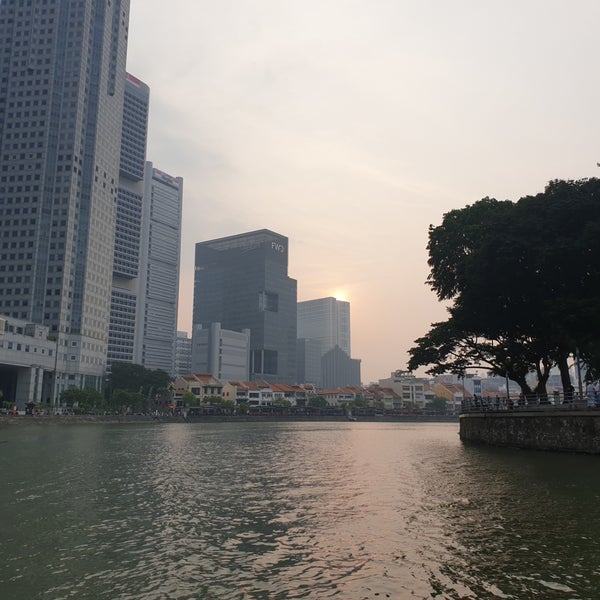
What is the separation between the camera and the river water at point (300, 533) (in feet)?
40.5

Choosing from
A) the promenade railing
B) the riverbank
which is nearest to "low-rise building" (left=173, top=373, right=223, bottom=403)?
the riverbank

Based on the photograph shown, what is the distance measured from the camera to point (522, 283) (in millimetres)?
47562

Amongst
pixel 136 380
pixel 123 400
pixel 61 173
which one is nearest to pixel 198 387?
pixel 136 380

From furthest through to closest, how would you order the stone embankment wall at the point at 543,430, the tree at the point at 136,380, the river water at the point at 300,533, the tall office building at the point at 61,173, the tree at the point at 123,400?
the tree at the point at 136,380, the tall office building at the point at 61,173, the tree at the point at 123,400, the stone embankment wall at the point at 543,430, the river water at the point at 300,533

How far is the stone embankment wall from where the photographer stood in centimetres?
3912

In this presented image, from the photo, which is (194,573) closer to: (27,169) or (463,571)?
(463,571)

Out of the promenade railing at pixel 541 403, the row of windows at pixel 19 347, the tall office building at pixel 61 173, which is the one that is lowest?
the promenade railing at pixel 541 403

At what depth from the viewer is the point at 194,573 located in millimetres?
13258

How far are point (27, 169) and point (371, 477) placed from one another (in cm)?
17145

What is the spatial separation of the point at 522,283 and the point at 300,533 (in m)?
36.5

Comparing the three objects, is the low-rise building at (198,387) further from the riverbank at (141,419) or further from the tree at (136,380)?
the riverbank at (141,419)

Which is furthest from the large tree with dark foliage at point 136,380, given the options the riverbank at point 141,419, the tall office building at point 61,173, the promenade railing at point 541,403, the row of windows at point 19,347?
the promenade railing at point 541,403

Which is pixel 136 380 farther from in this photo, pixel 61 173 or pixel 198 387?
pixel 61 173

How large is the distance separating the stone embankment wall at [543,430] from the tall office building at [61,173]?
426ft
